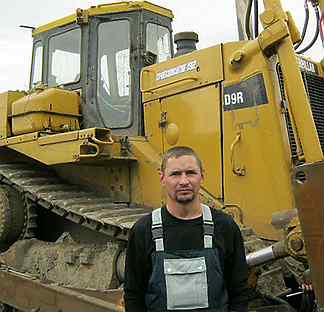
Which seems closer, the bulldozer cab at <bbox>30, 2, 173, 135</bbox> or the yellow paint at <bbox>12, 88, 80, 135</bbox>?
the bulldozer cab at <bbox>30, 2, 173, 135</bbox>

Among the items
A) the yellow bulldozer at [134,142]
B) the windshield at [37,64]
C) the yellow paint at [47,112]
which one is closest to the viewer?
the yellow bulldozer at [134,142]

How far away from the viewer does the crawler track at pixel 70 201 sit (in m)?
5.03

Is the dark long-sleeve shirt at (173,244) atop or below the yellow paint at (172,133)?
below

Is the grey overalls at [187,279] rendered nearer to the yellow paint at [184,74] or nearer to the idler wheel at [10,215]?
the yellow paint at [184,74]

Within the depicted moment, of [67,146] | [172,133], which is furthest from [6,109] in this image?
[172,133]

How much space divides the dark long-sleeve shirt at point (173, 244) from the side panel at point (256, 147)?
1.92m

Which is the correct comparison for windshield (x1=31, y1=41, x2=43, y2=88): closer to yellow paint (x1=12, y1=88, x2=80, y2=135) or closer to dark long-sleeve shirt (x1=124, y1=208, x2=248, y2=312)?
yellow paint (x1=12, y1=88, x2=80, y2=135)

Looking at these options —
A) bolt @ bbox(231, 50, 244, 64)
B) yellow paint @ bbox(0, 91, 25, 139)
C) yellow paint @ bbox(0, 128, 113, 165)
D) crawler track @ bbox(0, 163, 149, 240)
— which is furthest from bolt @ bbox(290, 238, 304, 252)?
yellow paint @ bbox(0, 91, 25, 139)

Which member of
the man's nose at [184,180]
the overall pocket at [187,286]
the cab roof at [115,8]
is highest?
the cab roof at [115,8]

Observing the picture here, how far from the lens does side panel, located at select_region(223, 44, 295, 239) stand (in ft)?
15.0

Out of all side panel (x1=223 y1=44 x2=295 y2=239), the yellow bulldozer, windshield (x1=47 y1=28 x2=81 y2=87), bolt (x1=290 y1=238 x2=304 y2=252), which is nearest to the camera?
bolt (x1=290 y1=238 x2=304 y2=252)

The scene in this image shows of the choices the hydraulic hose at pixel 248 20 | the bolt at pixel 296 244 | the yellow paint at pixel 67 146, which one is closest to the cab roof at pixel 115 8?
the yellow paint at pixel 67 146

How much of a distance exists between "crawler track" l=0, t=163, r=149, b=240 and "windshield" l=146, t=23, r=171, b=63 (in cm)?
174

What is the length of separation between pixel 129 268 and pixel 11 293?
335cm
